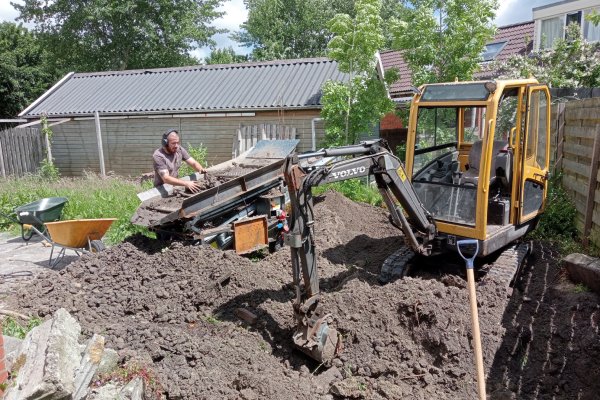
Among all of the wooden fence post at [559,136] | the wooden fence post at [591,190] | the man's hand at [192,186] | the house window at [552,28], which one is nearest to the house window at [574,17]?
the house window at [552,28]

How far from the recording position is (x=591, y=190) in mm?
6879

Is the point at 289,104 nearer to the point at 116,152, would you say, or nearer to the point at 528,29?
the point at 116,152

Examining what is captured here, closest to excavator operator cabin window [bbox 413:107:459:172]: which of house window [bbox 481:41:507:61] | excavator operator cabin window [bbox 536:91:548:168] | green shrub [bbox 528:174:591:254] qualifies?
excavator operator cabin window [bbox 536:91:548:168]

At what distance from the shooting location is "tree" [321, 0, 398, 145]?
11.1 metres

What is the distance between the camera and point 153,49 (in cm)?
2733

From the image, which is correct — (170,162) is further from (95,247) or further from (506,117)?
(506,117)

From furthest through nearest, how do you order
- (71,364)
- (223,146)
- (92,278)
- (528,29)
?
(528,29) < (223,146) < (92,278) < (71,364)

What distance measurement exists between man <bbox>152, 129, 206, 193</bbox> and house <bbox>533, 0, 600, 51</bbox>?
568 inches

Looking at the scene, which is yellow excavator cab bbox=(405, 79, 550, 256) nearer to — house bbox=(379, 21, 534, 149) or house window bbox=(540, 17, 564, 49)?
house bbox=(379, 21, 534, 149)

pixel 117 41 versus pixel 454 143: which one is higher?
pixel 117 41

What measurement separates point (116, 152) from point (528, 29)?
1583 cm

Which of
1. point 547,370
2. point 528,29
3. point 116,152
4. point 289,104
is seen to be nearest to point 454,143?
point 547,370

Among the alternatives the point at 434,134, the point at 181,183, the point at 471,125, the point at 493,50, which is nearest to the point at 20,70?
the point at 181,183

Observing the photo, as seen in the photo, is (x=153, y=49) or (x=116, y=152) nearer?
(x=116, y=152)
